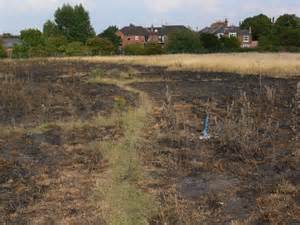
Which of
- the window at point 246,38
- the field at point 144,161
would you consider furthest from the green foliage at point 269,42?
the field at point 144,161

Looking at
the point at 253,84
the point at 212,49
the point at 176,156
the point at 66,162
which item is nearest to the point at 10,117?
the point at 66,162

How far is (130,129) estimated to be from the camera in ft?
33.7

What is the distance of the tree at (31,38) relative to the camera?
5103cm

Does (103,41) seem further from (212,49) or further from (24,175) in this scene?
(24,175)

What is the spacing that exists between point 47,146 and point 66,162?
49.2 inches

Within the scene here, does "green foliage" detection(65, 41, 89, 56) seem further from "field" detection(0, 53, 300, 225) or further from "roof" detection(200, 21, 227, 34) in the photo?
"roof" detection(200, 21, 227, 34)

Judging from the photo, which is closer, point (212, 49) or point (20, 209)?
point (20, 209)

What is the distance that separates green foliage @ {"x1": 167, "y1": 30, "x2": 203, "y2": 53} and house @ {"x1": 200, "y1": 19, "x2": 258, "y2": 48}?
43.5 ft

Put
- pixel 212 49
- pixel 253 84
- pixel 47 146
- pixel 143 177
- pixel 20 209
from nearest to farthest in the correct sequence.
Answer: pixel 20 209, pixel 143 177, pixel 47 146, pixel 253 84, pixel 212 49

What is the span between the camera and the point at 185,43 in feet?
177

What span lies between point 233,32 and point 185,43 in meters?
30.8

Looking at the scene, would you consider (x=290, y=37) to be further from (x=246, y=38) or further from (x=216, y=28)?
(x=216, y=28)

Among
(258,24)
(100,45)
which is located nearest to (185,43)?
(100,45)

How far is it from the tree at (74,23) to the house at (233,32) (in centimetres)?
2132
